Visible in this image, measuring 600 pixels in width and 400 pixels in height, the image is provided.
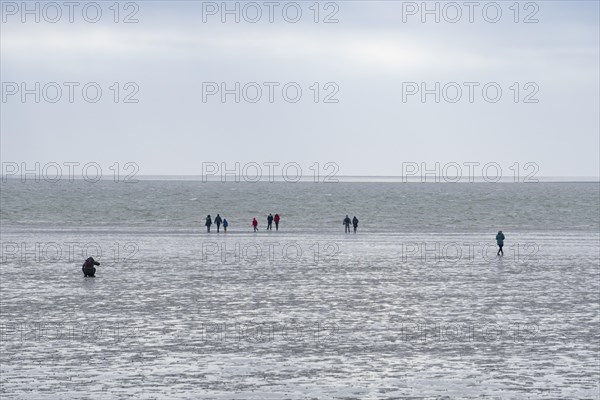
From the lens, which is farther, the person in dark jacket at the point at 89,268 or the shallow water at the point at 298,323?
the person in dark jacket at the point at 89,268

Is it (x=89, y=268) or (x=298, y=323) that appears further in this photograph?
(x=89, y=268)

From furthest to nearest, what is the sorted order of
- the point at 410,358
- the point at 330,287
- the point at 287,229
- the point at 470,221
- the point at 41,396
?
1. the point at 470,221
2. the point at 287,229
3. the point at 330,287
4. the point at 410,358
5. the point at 41,396

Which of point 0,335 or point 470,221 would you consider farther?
point 470,221

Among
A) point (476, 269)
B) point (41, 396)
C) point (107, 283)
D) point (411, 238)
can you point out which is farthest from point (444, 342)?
point (411, 238)

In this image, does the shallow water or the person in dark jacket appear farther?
the person in dark jacket

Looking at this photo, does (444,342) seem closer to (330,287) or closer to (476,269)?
(330,287)

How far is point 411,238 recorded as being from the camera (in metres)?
69.7

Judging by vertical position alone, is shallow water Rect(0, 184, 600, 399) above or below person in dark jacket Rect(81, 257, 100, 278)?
below

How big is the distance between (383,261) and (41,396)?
31.6m

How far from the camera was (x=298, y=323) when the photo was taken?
2892cm

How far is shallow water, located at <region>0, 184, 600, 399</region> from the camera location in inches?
829

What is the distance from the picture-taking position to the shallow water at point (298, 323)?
69.1 ft

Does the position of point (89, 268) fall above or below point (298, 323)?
above

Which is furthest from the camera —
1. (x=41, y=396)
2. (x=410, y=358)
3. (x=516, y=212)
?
(x=516, y=212)
